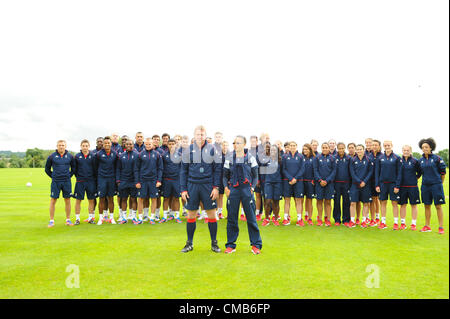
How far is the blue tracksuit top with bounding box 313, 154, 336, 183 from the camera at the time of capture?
32.7ft

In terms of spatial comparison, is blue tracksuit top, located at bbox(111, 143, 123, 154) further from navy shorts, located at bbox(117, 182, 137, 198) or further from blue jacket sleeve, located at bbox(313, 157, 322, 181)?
blue jacket sleeve, located at bbox(313, 157, 322, 181)

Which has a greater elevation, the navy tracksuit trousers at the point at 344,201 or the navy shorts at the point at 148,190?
the navy shorts at the point at 148,190

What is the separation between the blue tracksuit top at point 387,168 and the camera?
954cm

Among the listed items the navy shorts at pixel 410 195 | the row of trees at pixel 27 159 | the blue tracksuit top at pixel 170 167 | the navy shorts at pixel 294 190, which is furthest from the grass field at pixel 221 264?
the row of trees at pixel 27 159

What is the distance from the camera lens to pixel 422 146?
29.5 feet

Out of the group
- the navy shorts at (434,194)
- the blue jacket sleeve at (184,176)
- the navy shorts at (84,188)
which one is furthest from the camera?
the navy shorts at (84,188)

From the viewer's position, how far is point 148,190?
33.3ft

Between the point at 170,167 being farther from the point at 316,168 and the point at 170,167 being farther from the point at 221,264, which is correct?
the point at 221,264

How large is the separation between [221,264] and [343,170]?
5.63m

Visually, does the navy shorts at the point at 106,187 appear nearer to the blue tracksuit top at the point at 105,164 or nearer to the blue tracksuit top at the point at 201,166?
the blue tracksuit top at the point at 105,164

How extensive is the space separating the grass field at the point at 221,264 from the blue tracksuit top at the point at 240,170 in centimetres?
139

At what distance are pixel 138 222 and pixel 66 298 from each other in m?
5.71

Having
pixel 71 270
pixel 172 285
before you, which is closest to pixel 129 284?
pixel 172 285
